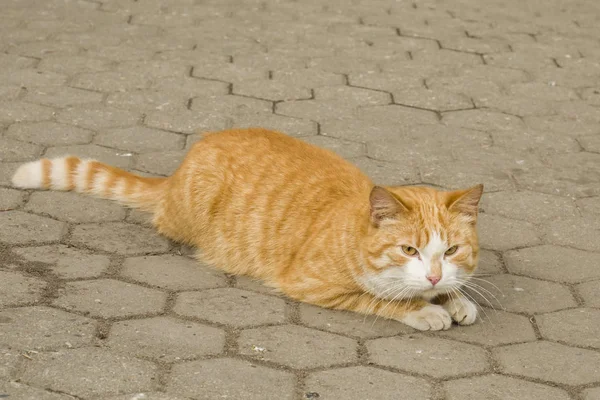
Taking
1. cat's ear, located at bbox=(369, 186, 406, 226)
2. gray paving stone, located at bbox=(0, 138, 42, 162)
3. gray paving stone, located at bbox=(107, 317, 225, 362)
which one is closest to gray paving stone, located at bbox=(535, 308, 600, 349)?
cat's ear, located at bbox=(369, 186, 406, 226)

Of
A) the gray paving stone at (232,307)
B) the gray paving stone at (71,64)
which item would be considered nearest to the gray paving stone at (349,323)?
the gray paving stone at (232,307)

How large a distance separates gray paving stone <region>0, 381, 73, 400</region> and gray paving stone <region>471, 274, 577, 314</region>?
1.98 m

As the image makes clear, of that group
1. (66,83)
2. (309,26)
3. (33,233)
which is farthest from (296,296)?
(309,26)

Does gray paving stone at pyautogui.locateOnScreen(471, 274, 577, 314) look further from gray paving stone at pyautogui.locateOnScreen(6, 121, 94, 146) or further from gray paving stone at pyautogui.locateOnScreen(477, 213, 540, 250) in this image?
gray paving stone at pyautogui.locateOnScreen(6, 121, 94, 146)

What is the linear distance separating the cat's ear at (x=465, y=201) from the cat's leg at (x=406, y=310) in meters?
0.44

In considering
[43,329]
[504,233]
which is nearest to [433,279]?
[504,233]

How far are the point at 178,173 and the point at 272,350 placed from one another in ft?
4.33

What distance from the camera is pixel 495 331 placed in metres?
4.55

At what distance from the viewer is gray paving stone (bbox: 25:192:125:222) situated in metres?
5.36

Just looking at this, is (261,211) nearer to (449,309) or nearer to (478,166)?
(449,309)

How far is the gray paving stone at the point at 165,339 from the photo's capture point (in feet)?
13.7

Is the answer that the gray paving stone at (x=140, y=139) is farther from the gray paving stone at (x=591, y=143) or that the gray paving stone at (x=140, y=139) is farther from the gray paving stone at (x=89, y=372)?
the gray paving stone at (x=591, y=143)

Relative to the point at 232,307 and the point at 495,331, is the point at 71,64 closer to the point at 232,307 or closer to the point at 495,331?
the point at 232,307

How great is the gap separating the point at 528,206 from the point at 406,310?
5.08 feet
